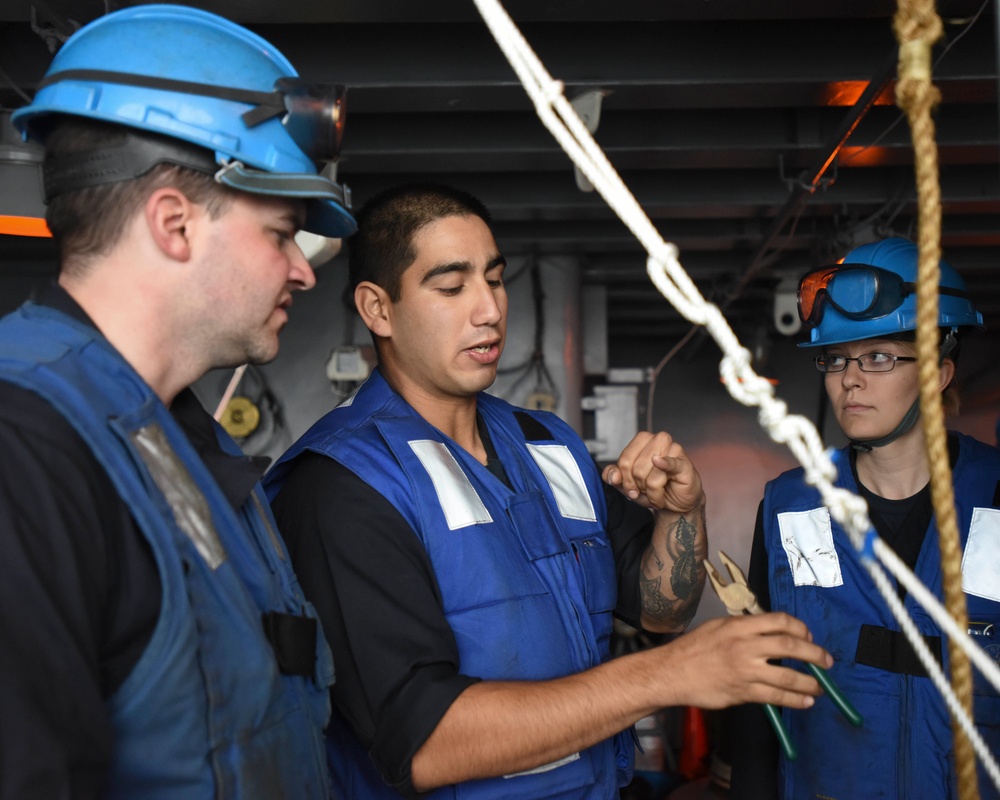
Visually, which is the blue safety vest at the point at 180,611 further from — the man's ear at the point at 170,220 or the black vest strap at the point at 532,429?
the black vest strap at the point at 532,429

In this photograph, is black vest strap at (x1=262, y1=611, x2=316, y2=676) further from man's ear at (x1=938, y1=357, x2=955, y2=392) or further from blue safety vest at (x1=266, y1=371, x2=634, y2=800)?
man's ear at (x1=938, y1=357, x2=955, y2=392)

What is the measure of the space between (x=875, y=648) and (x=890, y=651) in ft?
0.12

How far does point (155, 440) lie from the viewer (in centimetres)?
122

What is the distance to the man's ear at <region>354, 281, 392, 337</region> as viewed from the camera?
7.23ft

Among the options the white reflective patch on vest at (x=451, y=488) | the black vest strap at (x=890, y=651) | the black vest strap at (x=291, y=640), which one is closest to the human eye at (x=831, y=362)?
the black vest strap at (x=890, y=651)

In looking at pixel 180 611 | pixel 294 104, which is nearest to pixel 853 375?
pixel 294 104

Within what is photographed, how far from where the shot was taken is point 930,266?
991mm

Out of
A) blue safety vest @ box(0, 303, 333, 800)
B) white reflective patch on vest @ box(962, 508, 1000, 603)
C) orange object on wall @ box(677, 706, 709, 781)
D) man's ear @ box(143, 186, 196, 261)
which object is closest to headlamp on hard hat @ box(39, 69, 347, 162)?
man's ear @ box(143, 186, 196, 261)

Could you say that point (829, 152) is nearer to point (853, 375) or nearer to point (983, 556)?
point (853, 375)

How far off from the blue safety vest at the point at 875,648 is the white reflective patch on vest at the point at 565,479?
0.66 m

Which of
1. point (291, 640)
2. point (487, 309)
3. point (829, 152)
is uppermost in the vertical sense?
point (829, 152)

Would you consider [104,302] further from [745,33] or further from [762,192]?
[762,192]

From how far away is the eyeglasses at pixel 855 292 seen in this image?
243cm

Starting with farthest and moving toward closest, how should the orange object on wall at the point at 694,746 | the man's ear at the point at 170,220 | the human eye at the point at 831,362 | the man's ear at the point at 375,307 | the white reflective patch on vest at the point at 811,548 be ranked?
the orange object on wall at the point at 694,746 → the human eye at the point at 831,362 → the white reflective patch on vest at the point at 811,548 → the man's ear at the point at 375,307 → the man's ear at the point at 170,220
